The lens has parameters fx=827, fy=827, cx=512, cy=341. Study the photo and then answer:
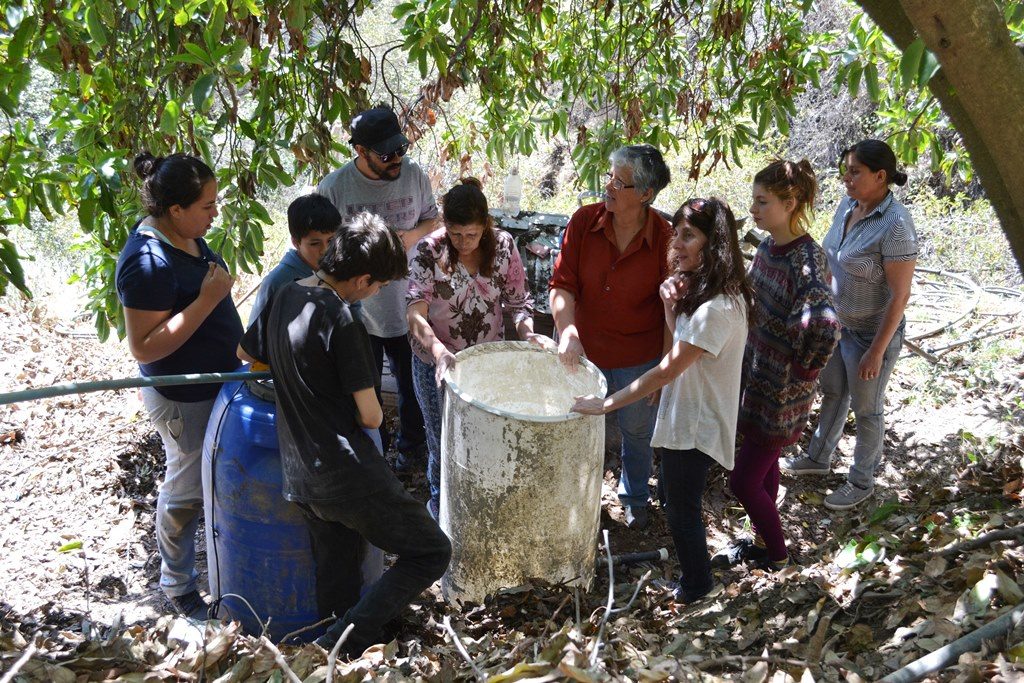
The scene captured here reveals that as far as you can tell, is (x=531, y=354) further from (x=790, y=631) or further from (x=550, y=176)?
(x=550, y=176)

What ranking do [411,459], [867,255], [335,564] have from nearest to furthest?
[335,564] < [867,255] < [411,459]

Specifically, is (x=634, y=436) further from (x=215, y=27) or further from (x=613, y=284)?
(x=215, y=27)

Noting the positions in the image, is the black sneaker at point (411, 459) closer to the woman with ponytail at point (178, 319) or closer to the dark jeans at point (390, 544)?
the woman with ponytail at point (178, 319)

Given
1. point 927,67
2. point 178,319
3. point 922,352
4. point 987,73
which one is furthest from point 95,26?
point 922,352

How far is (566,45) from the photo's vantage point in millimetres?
4863

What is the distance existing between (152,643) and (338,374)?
2.76 feet

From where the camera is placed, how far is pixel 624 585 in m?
3.21

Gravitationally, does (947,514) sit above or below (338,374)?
below

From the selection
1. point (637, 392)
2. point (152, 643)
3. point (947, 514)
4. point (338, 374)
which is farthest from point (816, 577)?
point (152, 643)

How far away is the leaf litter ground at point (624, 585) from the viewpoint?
2014 millimetres

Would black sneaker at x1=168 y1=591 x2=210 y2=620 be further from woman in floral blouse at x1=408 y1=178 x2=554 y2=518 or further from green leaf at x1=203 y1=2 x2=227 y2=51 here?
green leaf at x1=203 y1=2 x2=227 y2=51

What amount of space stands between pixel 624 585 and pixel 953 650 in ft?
4.85

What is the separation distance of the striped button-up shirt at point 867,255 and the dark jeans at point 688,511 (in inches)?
45.4

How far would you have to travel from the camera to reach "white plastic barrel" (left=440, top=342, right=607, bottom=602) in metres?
2.74
